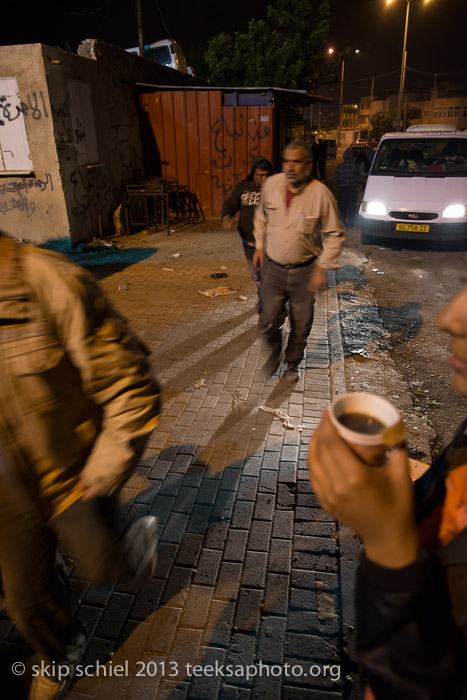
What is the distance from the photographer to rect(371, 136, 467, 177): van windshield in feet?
32.4

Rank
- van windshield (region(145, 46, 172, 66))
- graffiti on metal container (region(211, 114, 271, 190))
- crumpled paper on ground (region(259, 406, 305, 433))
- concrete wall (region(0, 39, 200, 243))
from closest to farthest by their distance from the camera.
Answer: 1. crumpled paper on ground (region(259, 406, 305, 433))
2. concrete wall (region(0, 39, 200, 243))
3. graffiti on metal container (region(211, 114, 271, 190))
4. van windshield (region(145, 46, 172, 66))

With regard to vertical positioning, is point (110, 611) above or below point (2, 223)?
below

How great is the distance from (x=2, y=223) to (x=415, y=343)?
8.64m

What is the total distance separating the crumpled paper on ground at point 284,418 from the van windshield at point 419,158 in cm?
799

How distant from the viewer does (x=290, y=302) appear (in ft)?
14.3

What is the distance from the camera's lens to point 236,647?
2166 millimetres

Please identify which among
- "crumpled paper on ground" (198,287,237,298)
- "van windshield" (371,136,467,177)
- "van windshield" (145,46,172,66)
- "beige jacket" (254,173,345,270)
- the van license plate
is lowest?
"crumpled paper on ground" (198,287,237,298)

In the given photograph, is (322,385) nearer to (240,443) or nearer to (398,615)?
(240,443)

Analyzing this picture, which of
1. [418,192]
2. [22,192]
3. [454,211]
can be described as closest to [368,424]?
[454,211]

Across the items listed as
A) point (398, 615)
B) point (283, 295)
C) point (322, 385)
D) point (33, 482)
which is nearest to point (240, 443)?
point (322, 385)

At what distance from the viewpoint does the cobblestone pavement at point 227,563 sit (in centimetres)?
207

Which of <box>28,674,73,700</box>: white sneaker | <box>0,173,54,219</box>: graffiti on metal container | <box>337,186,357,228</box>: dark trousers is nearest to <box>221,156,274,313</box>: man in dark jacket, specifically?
<box>28,674,73,700</box>: white sneaker

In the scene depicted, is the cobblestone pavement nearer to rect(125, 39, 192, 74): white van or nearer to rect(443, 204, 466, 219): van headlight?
rect(443, 204, 466, 219): van headlight

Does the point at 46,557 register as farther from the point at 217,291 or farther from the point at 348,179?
the point at 348,179
